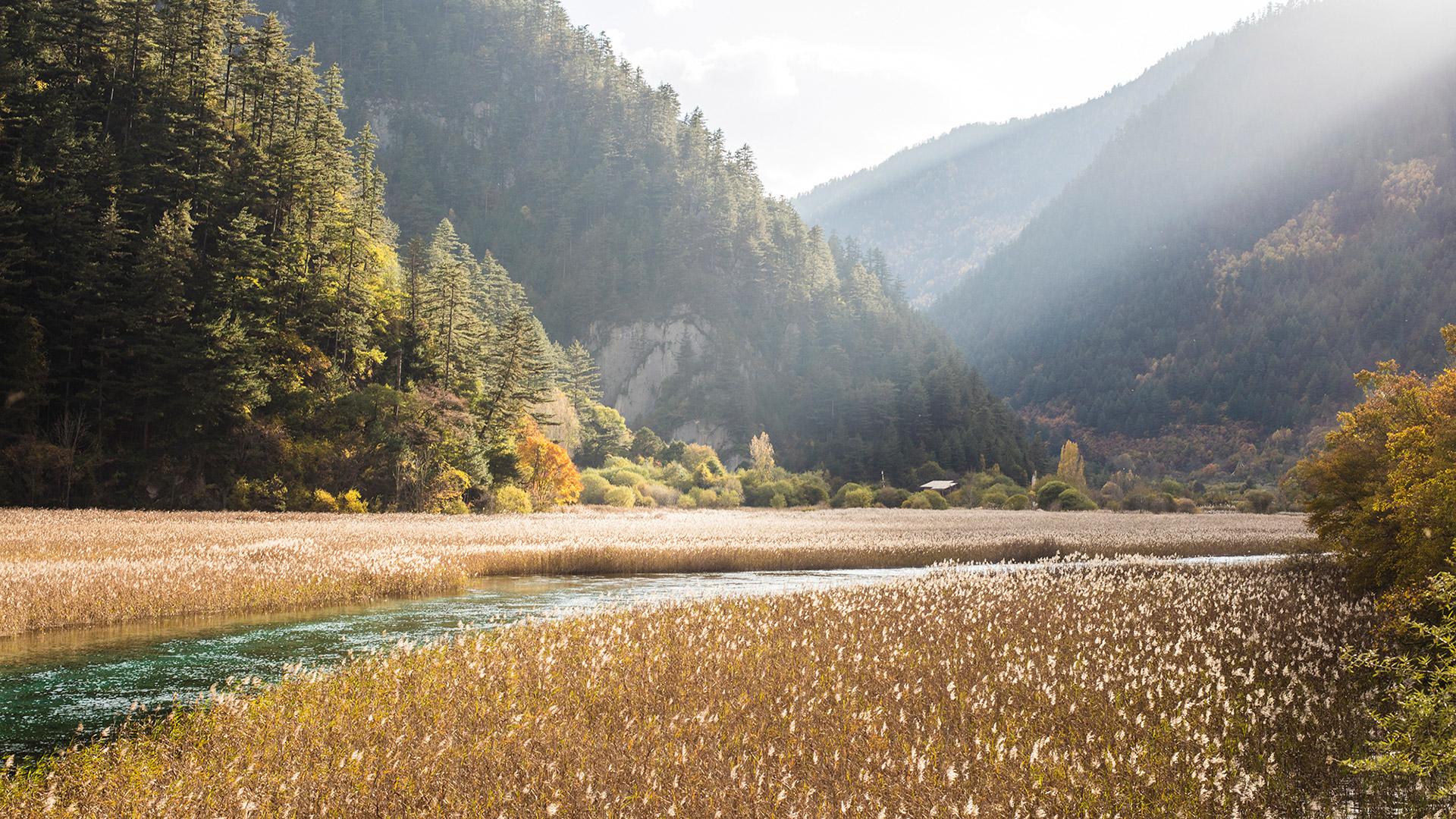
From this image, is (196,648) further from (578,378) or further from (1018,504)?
(578,378)

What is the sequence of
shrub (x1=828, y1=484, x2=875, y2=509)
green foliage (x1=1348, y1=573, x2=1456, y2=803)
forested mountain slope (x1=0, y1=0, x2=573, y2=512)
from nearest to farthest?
green foliage (x1=1348, y1=573, x2=1456, y2=803) < forested mountain slope (x1=0, y1=0, x2=573, y2=512) < shrub (x1=828, y1=484, x2=875, y2=509)

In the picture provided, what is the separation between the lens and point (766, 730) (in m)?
10.8

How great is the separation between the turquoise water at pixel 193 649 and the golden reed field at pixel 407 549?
1090mm

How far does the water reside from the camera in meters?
12.8

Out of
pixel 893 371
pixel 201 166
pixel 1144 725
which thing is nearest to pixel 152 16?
pixel 201 166

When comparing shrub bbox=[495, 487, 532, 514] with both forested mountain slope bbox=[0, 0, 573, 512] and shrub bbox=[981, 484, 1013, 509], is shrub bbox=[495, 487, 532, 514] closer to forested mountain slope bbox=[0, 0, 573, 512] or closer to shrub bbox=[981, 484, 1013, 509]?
forested mountain slope bbox=[0, 0, 573, 512]

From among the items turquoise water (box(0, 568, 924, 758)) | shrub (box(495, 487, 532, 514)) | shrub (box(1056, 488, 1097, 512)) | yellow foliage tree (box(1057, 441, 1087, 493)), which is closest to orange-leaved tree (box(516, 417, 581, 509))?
shrub (box(495, 487, 532, 514))

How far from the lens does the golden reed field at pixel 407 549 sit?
69.4ft

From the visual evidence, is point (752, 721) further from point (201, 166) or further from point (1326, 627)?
point (201, 166)

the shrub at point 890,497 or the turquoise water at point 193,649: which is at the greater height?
the shrub at point 890,497

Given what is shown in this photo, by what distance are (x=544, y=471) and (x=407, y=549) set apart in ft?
127

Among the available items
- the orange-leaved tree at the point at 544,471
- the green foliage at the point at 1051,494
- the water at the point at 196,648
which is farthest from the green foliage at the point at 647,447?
the water at the point at 196,648

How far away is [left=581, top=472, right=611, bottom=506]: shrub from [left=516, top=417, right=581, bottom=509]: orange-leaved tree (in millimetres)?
8808

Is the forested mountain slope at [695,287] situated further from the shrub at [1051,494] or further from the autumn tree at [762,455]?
the shrub at [1051,494]
